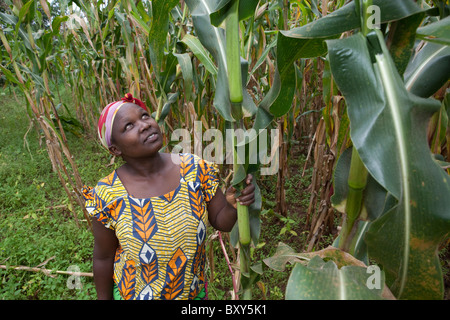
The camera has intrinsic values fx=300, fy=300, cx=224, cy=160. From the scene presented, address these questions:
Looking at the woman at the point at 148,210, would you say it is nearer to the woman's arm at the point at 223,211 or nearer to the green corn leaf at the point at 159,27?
the woman's arm at the point at 223,211

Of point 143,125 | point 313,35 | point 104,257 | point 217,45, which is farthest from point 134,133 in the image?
point 313,35

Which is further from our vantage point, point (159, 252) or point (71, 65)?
point (71, 65)

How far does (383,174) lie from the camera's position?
407mm

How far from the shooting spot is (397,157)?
41cm

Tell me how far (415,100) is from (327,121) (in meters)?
0.75

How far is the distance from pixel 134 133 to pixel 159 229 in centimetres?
30

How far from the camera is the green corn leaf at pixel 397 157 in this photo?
16.1 inches

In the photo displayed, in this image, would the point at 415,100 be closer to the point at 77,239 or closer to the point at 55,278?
the point at 55,278

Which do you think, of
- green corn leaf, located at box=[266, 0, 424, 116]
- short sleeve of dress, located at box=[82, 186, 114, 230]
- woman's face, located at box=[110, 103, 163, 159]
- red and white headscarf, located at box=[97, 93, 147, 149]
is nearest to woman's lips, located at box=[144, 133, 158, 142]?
woman's face, located at box=[110, 103, 163, 159]

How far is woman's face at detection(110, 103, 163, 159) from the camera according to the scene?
2.88ft

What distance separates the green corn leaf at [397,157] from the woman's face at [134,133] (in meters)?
0.59

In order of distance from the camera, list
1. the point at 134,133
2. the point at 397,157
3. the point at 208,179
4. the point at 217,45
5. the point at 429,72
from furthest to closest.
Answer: the point at 208,179 → the point at 134,133 → the point at 217,45 → the point at 429,72 → the point at 397,157

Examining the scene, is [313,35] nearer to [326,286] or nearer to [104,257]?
[326,286]
